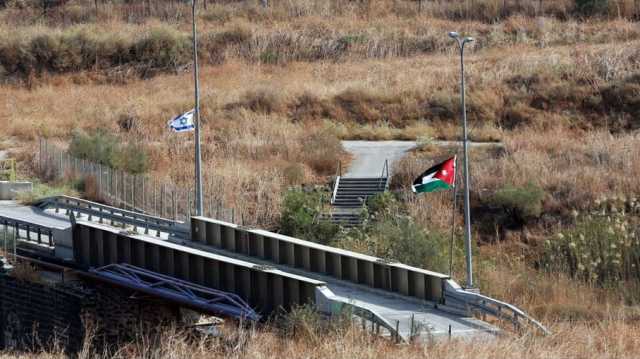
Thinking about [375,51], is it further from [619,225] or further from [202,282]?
[202,282]

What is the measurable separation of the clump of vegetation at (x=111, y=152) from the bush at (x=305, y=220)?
9774 millimetres

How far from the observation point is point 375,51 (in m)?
76.0

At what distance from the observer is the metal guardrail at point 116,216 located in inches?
1431

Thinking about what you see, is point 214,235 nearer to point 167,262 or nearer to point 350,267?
point 167,262

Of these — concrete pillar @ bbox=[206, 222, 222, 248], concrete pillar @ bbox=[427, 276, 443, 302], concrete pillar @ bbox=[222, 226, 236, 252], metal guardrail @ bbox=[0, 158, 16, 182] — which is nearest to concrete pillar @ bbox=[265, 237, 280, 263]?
concrete pillar @ bbox=[222, 226, 236, 252]

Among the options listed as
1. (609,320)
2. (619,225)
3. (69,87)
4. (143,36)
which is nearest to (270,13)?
(143,36)

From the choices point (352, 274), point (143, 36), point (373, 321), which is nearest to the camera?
point (373, 321)

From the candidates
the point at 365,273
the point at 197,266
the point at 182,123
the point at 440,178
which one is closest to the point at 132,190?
the point at 182,123

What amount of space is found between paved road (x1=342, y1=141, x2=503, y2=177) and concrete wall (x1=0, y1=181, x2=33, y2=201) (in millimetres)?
13081

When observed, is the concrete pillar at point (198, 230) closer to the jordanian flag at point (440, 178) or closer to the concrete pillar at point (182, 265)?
the concrete pillar at point (182, 265)

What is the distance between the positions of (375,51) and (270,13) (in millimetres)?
12619

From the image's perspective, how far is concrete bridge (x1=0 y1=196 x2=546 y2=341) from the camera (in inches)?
1040

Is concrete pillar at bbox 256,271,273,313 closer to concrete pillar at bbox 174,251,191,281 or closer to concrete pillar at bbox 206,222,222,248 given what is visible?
concrete pillar at bbox 174,251,191,281

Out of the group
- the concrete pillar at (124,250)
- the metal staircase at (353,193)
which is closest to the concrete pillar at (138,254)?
the concrete pillar at (124,250)
